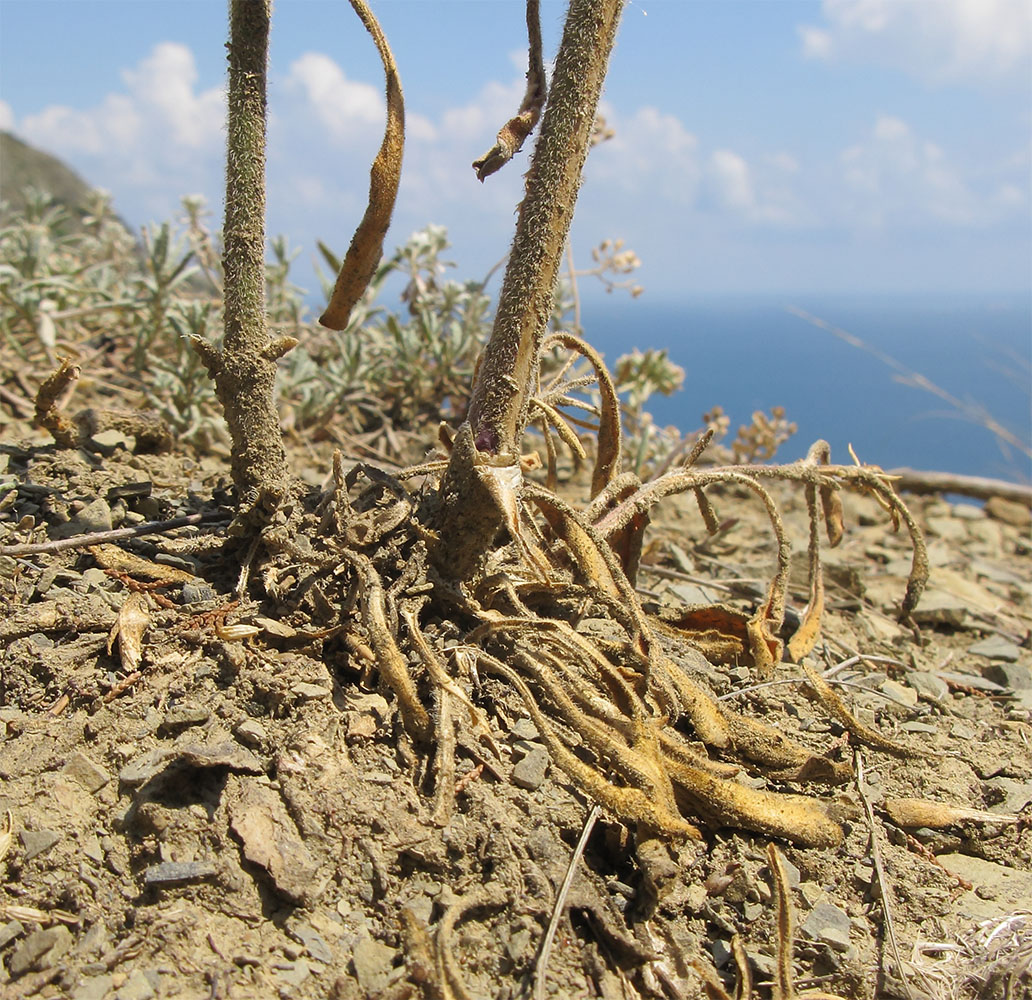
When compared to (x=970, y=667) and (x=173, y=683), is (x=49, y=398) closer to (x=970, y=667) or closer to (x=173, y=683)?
(x=173, y=683)

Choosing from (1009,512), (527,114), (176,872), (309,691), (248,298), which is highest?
(527,114)

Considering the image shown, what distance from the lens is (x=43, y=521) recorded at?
219 cm

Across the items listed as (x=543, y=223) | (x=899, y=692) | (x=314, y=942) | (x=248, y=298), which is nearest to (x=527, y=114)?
(x=543, y=223)

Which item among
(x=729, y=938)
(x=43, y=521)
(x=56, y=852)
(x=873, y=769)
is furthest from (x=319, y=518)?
(x=873, y=769)

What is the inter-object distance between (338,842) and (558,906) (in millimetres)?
393

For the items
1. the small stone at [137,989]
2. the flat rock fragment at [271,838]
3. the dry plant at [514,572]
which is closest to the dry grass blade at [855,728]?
the dry plant at [514,572]

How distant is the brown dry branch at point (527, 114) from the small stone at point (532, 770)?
1126 millimetres

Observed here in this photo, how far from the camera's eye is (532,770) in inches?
66.0

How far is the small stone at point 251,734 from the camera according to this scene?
1.64 metres

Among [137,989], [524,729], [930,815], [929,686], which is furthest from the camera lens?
[929,686]

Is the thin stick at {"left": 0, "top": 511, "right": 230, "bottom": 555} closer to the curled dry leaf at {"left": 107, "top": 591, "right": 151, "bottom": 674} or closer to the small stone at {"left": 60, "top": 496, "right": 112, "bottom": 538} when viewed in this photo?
the small stone at {"left": 60, "top": 496, "right": 112, "bottom": 538}

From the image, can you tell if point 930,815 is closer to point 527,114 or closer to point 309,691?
point 309,691

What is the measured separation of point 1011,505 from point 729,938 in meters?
4.10

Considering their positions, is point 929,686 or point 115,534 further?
point 929,686
